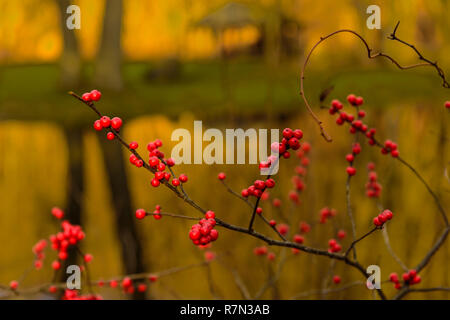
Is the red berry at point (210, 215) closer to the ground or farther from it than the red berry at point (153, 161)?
closer to the ground

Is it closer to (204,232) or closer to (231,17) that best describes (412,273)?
(204,232)

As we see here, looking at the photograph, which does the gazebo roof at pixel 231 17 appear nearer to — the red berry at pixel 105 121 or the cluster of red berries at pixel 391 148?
the cluster of red berries at pixel 391 148

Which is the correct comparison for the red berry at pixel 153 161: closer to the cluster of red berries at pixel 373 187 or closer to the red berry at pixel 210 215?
the red berry at pixel 210 215

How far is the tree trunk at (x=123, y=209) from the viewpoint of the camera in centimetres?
124

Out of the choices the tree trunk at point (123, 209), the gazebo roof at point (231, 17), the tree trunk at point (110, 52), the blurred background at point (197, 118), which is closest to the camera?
the blurred background at point (197, 118)

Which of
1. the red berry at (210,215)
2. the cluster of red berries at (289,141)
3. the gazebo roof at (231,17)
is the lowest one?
the red berry at (210,215)

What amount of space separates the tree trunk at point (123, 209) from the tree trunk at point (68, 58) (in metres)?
1.00

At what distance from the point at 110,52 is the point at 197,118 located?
104cm

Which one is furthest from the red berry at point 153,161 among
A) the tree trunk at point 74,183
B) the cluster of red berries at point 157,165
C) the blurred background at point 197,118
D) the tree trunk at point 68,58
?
the tree trunk at point 68,58

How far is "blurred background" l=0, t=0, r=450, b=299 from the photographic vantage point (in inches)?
41.6

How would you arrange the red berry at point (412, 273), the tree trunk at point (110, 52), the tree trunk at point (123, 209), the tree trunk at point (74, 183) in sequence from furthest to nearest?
1. the tree trunk at point (110, 52)
2. the tree trunk at point (74, 183)
3. the tree trunk at point (123, 209)
4. the red berry at point (412, 273)

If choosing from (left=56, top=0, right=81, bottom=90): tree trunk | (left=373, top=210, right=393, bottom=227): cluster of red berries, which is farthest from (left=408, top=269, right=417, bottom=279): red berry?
(left=56, top=0, right=81, bottom=90): tree trunk

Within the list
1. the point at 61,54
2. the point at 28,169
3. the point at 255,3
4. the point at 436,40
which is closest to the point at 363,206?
the point at 28,169

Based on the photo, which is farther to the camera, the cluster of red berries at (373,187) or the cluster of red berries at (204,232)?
the cluster of red berries at (373,187)
